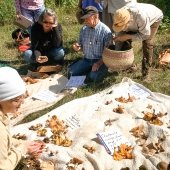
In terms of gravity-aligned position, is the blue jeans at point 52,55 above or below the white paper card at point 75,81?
above

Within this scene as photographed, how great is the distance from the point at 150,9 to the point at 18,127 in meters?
2.57

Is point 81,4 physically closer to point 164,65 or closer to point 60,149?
point 164,65

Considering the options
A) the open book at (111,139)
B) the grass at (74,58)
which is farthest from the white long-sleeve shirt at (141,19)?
the open book at (111,139)

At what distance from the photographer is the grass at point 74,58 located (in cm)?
606

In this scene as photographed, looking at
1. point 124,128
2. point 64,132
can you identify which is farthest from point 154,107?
point 64,132

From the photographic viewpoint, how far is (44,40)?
22.5ft

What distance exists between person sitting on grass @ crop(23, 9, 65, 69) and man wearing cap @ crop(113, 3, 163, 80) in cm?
115

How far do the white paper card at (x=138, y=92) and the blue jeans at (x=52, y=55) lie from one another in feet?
5.12

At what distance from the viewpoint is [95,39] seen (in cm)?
641

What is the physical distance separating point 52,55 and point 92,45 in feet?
2.62

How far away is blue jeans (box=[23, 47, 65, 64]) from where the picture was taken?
6867 mm

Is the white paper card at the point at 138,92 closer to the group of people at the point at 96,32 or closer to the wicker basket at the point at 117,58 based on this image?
the wicker basket at the point at 117,58

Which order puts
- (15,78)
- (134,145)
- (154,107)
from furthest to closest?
(154,107), (134,145), (15,78)

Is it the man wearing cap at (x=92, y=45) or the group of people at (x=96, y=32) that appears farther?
the man wearing cap at (x=92, y=45)
